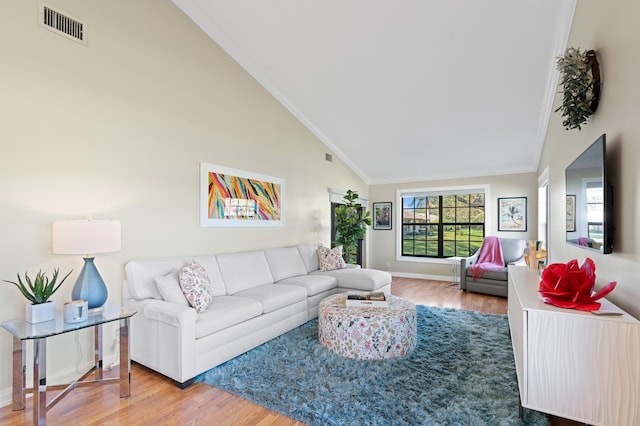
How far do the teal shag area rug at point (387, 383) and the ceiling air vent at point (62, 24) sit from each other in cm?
288

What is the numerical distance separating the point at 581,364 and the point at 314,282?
2.91 metres

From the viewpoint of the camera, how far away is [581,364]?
4.55 feet

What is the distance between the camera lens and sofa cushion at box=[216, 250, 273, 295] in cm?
354

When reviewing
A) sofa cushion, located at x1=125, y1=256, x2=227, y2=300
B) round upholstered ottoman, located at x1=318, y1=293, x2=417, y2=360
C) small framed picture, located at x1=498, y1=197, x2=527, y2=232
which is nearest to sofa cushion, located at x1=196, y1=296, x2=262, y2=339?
sofa cushion, located at x1=125, y1=256, x2=227, y2=300

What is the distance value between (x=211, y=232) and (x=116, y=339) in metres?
1.38

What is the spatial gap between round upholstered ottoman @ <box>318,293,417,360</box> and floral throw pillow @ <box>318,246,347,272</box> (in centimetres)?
190

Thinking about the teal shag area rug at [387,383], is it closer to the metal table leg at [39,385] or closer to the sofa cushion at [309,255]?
the metal table leg at [39,385]

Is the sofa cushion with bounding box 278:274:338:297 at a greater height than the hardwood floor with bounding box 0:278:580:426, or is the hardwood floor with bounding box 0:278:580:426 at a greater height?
the sofa cushion with bounding box 278:274:338:297

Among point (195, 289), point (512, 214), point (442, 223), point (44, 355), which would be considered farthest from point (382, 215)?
point (44, 355)

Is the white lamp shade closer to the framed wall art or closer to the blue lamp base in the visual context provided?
the blue lamp base

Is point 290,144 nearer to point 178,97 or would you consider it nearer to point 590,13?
point 178,97

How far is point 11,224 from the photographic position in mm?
2252

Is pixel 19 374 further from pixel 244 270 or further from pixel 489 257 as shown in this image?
pixel 489 257

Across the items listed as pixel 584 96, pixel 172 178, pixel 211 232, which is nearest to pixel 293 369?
pixel 211 232
